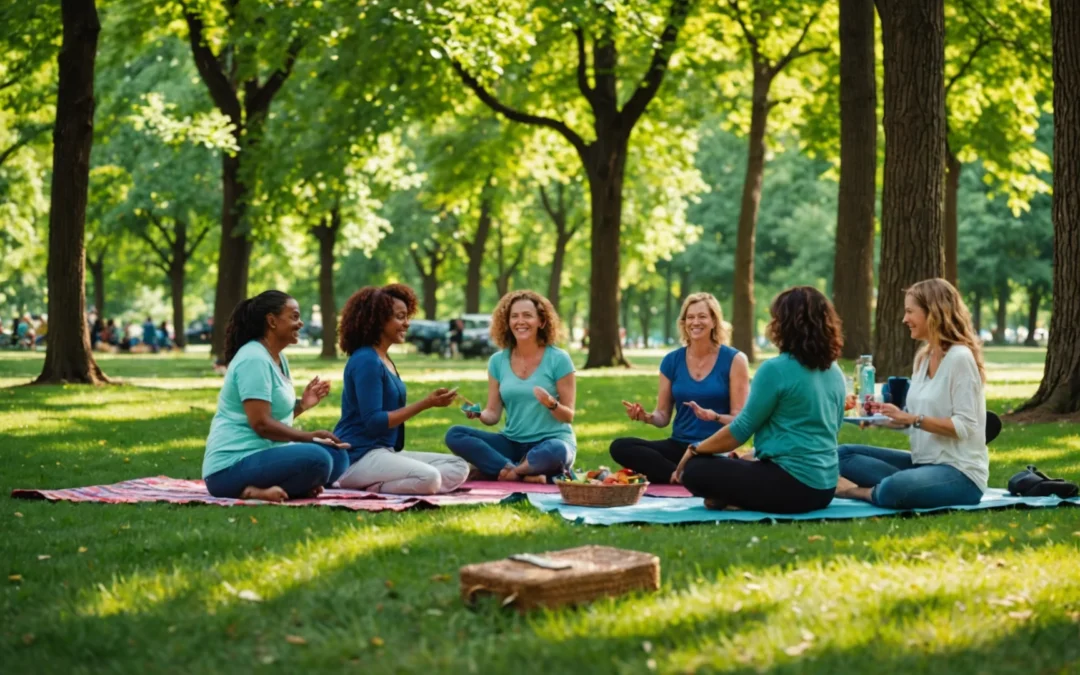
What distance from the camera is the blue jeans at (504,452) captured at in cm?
1024

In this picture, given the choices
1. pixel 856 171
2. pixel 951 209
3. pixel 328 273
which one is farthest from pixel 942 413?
pixel 328 273

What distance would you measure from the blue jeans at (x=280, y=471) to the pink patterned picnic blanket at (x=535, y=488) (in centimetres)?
142

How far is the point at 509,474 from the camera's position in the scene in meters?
10.3

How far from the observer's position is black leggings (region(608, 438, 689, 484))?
33.4ft

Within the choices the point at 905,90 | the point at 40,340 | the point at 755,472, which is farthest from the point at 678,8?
the point at 40,340

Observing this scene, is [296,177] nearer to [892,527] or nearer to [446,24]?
[446,24]

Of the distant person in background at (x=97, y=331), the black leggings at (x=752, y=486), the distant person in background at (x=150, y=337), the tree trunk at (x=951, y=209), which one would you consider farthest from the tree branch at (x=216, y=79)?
the distant person in background at (x=97, y=331)

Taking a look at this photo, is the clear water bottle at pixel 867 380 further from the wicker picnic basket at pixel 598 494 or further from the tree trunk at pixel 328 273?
the tree trunk at pixel 328 273

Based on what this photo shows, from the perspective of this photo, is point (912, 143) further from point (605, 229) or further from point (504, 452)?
point (605, 229)

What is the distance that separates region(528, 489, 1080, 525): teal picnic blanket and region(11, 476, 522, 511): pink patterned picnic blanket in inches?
23.5

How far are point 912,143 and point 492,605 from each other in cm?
1148

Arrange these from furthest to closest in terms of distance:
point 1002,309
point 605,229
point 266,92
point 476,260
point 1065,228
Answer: point 1002,309 < point 476,260 < point 266,92 < point 605,229 < point 1065,228

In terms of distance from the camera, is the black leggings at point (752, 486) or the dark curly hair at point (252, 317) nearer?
the black leggings at point (752, 486)

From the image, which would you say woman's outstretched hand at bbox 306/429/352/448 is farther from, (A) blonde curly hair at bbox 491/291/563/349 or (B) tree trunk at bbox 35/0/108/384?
(B) tree trunk at bbox 35/0/108/384
